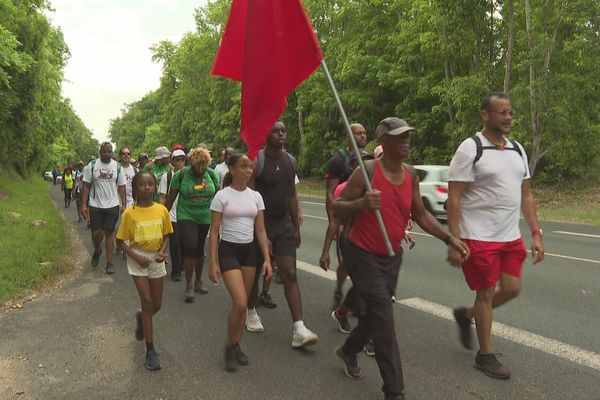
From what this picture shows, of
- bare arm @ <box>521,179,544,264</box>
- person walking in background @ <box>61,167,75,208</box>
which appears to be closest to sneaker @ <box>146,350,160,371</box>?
bare arm @ <box>521,179,544,264</box>

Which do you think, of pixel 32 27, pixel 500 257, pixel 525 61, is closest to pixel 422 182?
pixel 525 61

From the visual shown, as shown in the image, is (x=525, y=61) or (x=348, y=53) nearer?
(x=525, y=61)

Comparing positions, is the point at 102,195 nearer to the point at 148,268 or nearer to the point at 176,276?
the point at 176,276

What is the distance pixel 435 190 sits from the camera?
14.0 meters

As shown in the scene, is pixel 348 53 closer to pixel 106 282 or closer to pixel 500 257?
pixel 106 282

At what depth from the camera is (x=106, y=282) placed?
6848 mm

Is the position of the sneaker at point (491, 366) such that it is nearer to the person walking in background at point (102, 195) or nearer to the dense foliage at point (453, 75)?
the person walking in background at point (102, 195)

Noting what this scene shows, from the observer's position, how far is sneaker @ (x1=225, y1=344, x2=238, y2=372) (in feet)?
12.7

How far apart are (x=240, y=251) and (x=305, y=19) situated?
1.82m

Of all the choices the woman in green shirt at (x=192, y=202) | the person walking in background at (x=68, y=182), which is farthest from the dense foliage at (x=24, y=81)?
the woman in green shirt at (x=192, y=202)

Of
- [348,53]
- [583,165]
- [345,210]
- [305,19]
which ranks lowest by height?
[583,165]

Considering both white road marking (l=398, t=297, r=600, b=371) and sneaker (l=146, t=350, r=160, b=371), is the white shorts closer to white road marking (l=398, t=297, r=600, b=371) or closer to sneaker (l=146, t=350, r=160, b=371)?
sneaker (l=146, t=350, r=160, b=371)

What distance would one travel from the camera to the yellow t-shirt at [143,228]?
414 cm

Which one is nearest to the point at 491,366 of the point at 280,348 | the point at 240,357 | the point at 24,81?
the point at 280,348
